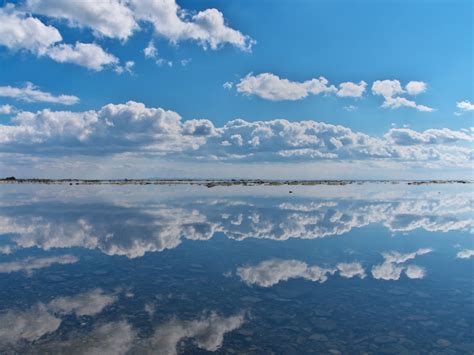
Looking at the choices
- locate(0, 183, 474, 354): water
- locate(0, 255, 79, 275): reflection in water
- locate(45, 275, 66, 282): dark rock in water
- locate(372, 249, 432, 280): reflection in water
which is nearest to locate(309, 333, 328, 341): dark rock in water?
locate(0, 183, 474, 354): water

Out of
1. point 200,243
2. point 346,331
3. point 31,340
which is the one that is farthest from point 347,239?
point 31,340

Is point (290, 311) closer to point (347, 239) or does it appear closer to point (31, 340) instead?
point (31, 340)

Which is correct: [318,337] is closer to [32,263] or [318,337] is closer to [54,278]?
[54,278]

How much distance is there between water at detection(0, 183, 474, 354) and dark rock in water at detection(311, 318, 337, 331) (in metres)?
0.06

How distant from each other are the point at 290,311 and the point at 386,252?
1249 cm

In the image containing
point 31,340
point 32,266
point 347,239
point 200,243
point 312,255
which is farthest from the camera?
point 347,239

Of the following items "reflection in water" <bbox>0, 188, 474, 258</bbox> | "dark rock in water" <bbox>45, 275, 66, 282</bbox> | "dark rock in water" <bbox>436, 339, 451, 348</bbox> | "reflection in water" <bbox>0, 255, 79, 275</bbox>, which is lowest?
"dark rock in water" <bbox>436, 339, 451, 348</bbox>

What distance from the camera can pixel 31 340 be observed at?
11.4 metres

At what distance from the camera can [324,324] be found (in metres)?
12.9

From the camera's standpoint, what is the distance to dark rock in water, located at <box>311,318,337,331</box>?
12.6 m

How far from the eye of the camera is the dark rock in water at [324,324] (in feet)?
41.3

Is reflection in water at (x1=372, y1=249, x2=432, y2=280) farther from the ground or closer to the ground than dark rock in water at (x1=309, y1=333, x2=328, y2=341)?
farther from the ground

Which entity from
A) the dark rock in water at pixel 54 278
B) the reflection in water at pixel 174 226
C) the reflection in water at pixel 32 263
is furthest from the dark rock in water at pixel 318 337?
the reflection in water at pixel 32 263

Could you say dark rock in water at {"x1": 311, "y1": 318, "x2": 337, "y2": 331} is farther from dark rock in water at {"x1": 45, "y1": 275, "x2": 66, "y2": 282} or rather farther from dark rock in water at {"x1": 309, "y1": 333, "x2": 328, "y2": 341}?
dark rock in water at {"x1": 45, "y1": 275, "x2": 66, "y2": 282}
